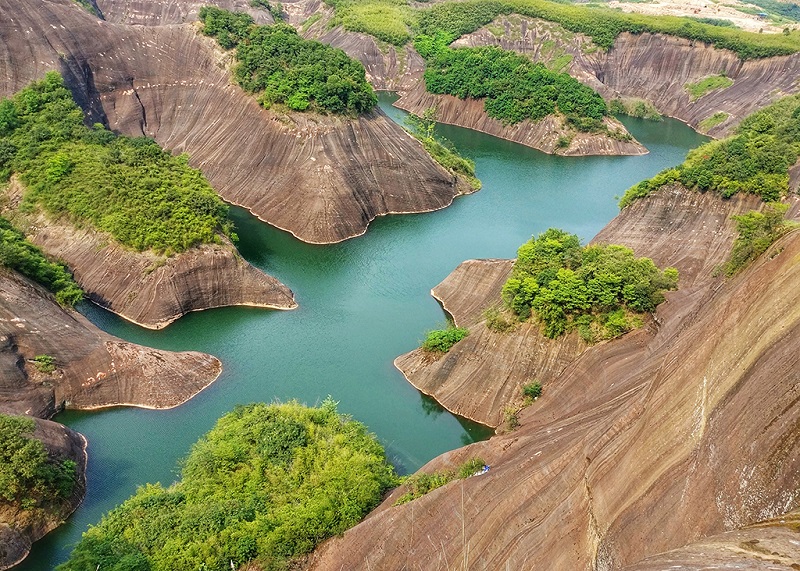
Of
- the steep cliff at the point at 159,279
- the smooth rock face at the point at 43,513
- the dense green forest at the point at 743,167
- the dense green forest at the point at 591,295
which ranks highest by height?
the dense green forest at the point at 743,167

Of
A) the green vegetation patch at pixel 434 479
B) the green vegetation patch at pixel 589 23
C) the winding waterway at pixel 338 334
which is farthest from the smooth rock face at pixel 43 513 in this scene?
the green vegetation patch at pixel 589 23

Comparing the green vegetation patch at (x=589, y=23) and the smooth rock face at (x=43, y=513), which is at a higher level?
the green vegetation patch at (x=589, y=23)

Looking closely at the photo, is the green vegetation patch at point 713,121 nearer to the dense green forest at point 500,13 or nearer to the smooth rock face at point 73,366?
the dense green forest at point 500,13

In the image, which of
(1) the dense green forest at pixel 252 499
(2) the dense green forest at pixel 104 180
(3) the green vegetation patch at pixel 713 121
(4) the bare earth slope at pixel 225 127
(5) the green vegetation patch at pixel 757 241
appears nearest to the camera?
(1) the dense green forest at pixel 252 499

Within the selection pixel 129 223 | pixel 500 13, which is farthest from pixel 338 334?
pixel 500 13

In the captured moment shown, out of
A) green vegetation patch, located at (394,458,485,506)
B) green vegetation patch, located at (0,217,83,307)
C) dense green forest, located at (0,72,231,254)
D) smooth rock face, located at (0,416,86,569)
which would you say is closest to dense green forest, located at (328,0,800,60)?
dense green forest, located at (0,72,231,254)

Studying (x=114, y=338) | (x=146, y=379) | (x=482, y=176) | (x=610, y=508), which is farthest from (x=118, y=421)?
(x=482, y=176)

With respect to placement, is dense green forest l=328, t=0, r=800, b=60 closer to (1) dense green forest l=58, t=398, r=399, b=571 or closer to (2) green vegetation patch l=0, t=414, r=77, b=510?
(1) dense green forest l=58, t=398, r=399, b=571
